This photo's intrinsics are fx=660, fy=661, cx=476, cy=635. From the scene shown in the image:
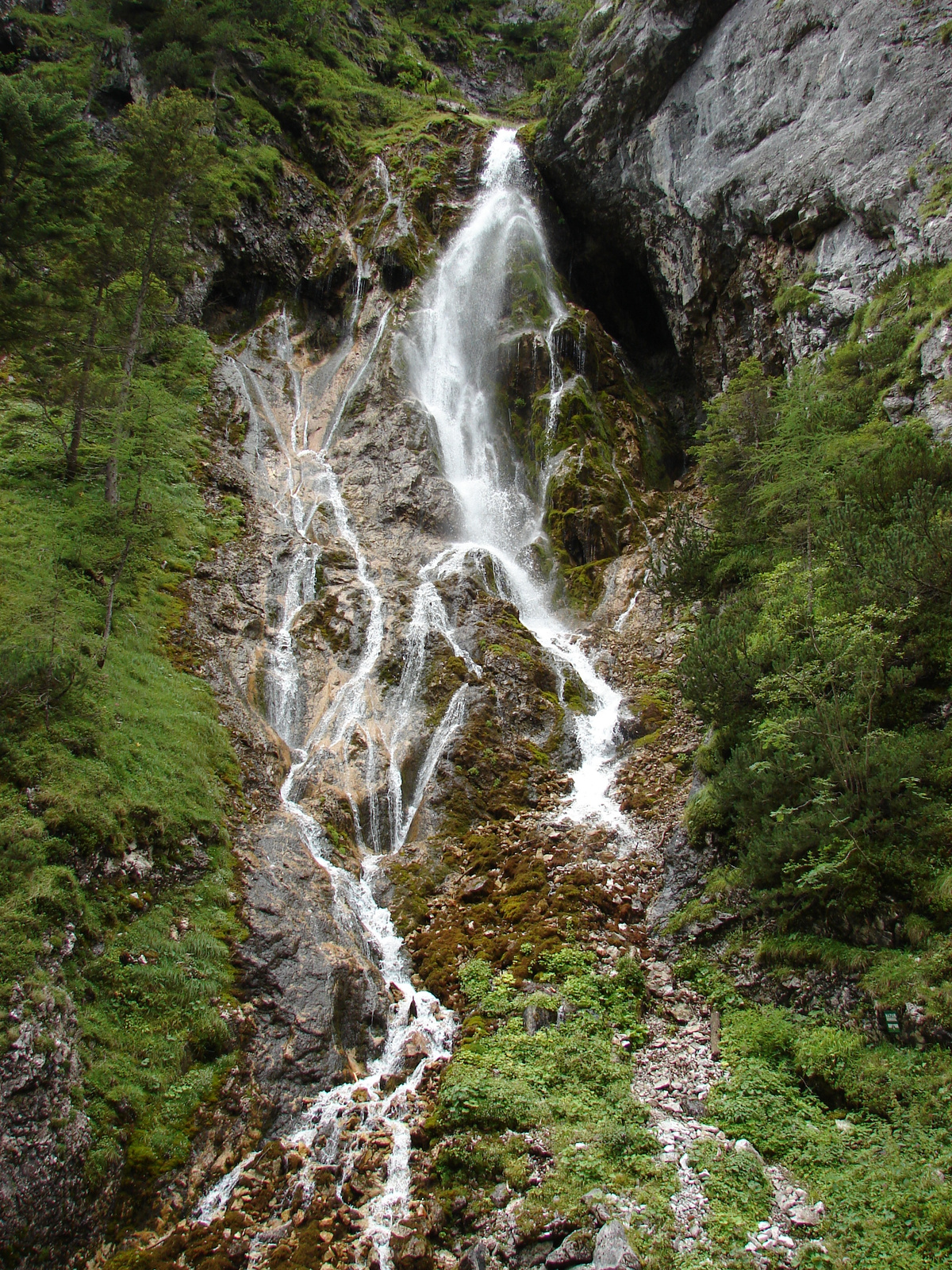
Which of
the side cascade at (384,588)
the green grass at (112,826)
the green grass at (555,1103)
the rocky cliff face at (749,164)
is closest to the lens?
the green grass at (555,1103)

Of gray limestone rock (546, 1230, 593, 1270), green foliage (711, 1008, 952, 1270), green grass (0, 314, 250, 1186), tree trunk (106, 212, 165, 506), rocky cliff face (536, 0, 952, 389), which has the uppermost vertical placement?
rocky cliff face (536, 0, 952, 389)

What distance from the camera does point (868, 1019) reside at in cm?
584

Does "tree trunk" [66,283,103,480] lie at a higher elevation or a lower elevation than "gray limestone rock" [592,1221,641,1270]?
higher

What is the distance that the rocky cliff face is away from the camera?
15203 mm

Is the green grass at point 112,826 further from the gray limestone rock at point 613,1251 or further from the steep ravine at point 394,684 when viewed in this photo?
the gray limestone rock at point 613,1251

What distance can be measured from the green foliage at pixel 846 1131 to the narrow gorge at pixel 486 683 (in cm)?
3

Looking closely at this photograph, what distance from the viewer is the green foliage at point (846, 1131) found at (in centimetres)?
415

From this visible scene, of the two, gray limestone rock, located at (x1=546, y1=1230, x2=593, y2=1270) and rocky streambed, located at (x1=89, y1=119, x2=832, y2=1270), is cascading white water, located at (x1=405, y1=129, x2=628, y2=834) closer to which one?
rocky streambed, located at (x1=89, y1=119, x2=832, y2=1270)

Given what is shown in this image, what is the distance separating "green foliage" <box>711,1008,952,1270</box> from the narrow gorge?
3cm

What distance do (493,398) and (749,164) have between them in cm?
1057

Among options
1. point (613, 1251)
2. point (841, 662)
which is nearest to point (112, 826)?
point (613, 1251)

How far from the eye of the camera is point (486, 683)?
14047mm

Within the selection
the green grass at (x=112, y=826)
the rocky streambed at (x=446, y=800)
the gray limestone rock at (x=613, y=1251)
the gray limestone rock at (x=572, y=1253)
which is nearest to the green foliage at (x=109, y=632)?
the green grass at (x=112, y=826)

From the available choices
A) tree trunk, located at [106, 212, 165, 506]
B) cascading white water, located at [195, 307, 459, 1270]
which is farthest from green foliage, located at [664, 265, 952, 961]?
tree trunk, located at [106, 212, 165, 506]
